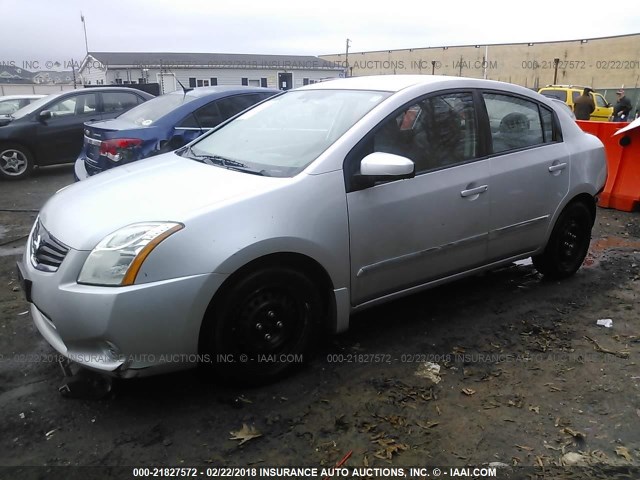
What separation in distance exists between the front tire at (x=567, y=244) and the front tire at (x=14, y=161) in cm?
879

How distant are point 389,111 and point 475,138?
2.57ft

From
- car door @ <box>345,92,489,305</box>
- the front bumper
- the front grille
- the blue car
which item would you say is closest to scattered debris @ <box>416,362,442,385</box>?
car door @ <box>345,92,489,305</box>

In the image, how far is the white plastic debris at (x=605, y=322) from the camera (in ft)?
12.4

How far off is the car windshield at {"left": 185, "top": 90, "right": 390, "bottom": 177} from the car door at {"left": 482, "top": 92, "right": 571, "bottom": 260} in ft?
3.35

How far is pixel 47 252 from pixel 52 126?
26.0 ft

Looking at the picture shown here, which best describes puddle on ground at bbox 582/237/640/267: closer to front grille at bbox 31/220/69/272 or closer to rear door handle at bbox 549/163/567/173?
rear door handle at bbox 549/163/567/173

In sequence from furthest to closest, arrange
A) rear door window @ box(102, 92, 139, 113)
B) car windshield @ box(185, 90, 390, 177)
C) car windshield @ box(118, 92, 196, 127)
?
rear door window @ box(102, 92, 139, 113)
car windshield @ box(118, 92, 196, 127)
car windshield @ box(185, 90, 390, 177)

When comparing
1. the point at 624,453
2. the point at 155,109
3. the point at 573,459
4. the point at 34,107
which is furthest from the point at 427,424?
the point at 34,107

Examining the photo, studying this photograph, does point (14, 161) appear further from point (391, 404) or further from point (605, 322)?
point (605, 322)

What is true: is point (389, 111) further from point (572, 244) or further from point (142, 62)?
point (142, 62)

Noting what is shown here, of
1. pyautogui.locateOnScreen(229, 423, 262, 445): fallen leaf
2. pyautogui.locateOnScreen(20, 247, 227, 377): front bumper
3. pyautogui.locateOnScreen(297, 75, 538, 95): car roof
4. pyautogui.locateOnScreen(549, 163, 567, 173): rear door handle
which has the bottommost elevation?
pyautogui.locateOnScreen(229, 423, 262, 445): fallen leaf

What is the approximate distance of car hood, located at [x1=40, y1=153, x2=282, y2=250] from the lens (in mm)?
2594

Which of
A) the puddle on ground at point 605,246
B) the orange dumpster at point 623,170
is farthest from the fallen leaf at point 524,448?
the orange dumpster at point 623,170

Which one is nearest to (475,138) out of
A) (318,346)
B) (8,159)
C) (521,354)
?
(521,354)
